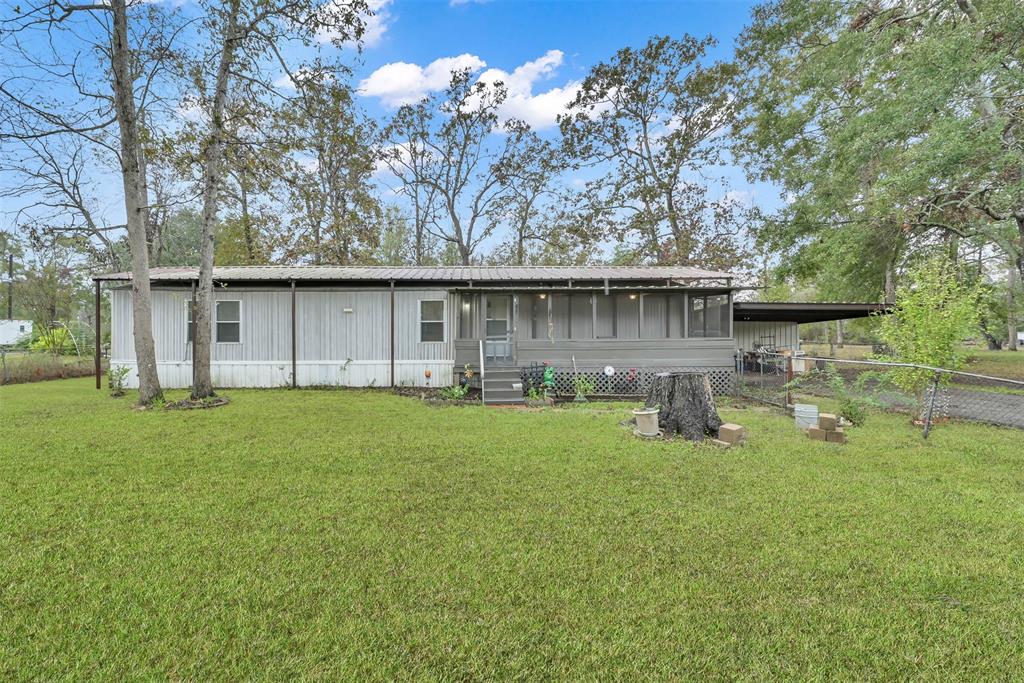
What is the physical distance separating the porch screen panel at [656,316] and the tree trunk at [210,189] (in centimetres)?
1149

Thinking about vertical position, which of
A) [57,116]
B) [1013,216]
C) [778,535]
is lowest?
[778,535]

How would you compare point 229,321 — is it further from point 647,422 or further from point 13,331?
point 13,331

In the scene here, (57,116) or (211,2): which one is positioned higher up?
(211,2)

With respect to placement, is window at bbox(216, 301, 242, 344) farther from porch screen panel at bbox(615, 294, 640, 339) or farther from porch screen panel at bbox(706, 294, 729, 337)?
porch screen panel at bbox(706, 294, 729, 337)

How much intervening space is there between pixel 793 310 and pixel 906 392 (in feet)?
18.1

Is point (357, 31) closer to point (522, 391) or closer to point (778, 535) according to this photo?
point (522, 391)

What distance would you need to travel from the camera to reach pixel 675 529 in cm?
320

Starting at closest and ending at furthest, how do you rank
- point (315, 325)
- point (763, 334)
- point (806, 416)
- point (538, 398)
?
1. point (806, 416)
2. point (538, 398)
3. point (315, 325)
4. point (763, 334)

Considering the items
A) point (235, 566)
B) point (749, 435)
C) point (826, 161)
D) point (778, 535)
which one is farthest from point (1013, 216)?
point (235, 566)

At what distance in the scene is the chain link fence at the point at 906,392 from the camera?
686cm

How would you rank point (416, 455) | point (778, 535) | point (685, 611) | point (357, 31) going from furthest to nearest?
point (357, 31) < point (416, 455) < point (778, 535) < point (685, 611)

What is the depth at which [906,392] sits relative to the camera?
8.39 m

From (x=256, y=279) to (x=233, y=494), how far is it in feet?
29.0

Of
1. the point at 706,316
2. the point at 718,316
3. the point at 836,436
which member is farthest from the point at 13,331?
the point at 836,436
